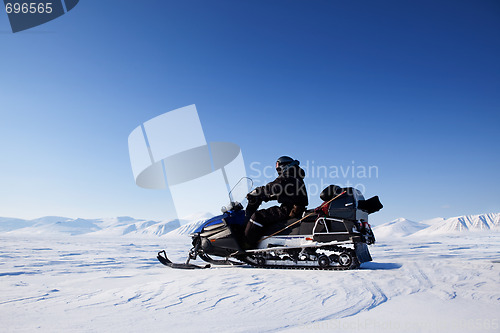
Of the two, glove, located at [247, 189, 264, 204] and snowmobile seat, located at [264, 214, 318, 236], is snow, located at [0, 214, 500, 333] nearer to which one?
snowmobile seat, located at [264, 214, 318, 236]

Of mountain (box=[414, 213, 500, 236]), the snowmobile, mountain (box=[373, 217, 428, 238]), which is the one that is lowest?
mountain (box=[414, 213, 500, 236])

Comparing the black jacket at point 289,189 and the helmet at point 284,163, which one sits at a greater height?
the helmet at point 284,163

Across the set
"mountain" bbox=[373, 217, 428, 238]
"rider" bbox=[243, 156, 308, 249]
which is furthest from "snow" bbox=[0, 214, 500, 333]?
"mountain" bbox=[373, 217, 428, 238]

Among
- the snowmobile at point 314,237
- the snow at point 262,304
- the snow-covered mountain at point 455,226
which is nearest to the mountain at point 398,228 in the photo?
the snow-covered mountain at point 455,226

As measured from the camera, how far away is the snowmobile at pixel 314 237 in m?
4.52

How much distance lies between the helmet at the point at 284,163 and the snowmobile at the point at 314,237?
2.35ft

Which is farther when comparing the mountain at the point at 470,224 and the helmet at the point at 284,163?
the mountain at the point at 470,224

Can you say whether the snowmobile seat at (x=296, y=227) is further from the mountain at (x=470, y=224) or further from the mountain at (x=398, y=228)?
the mountain at (x=470, y=224)

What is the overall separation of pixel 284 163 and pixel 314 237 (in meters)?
1.30

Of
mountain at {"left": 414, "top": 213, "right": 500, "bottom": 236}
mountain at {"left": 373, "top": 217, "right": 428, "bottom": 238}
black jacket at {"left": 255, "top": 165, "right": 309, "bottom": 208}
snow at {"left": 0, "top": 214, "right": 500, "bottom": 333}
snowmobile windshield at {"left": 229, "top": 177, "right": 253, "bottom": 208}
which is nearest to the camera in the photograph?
snow at {"left": 0, "top": 214, "right": 500, "bottom": 333}

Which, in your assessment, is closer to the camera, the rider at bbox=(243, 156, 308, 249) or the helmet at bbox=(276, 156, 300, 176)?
the rider at bbox=(243, 156, 308, 249)

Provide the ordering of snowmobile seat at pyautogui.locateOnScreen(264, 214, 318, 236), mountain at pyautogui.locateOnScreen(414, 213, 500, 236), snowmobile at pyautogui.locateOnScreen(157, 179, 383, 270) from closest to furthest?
snowmobile at pyautogui.locateOnScreen(157, 179, 383, 270), snowmobile seat at pyautogui.locateOnScreen(264, 214, 318, 236), mountain at pyautogui.locateOnScreen(414, 213, 500, 236)

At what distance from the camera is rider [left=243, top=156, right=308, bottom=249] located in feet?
16.1

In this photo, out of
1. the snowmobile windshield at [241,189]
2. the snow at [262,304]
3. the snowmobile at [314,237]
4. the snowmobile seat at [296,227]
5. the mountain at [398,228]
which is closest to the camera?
the snow at [262,304]
